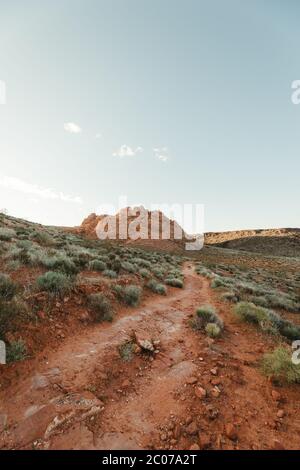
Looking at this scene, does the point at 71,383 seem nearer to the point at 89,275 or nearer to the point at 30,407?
the point at 30,407

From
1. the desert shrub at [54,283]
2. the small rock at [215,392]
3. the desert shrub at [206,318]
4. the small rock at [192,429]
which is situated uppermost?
the desert shrub at [54,283]

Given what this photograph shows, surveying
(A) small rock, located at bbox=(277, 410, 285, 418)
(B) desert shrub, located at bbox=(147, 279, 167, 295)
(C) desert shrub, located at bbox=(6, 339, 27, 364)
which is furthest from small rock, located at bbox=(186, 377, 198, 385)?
(B) desert shrub, located at bbox=(147, 279, 167, 295)

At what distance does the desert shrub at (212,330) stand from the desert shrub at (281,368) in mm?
1568

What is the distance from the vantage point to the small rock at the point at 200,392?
4.58 metres

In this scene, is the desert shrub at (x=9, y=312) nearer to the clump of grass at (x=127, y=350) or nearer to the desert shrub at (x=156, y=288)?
the clump of grass at (x=127, y=350)

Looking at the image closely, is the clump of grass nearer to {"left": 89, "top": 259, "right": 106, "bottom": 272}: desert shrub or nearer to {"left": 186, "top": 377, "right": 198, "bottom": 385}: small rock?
{"left": 186, "top": 377, "right": 198, "bottom": 385}: small rock

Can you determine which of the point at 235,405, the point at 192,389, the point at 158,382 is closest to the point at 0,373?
the point at 158,382

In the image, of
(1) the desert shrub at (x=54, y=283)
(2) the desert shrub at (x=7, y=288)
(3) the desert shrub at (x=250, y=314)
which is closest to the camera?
(2) the desert shrub at (x=7, y=288)

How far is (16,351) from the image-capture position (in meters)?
5.06

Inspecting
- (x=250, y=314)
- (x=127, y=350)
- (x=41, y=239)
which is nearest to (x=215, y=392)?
(x=127, y=350)

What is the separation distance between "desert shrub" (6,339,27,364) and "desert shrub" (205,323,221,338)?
4642 mm

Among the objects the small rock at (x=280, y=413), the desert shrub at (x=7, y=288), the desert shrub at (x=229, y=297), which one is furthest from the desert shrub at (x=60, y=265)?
the small rock at (x=280, y=413)

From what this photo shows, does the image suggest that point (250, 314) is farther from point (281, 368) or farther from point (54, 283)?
point (54, 283)

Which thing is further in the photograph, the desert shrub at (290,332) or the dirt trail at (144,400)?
the desert shrub at (290,332)
